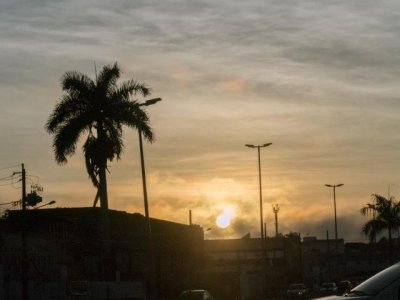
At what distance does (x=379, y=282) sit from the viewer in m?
12.1

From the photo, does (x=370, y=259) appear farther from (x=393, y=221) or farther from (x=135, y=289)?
(x=135, y=289)

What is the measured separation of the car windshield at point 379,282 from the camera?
39.0 ft

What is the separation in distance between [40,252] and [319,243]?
149 meters

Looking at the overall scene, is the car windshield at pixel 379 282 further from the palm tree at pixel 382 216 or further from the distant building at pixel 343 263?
the distant building at pixel 343 263

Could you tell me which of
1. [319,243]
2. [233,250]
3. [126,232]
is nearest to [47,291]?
[126,232]

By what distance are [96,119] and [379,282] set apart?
3992 centimetres

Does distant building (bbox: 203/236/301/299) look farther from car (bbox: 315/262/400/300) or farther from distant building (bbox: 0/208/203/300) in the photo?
car (bbox: 315/262/400/300)

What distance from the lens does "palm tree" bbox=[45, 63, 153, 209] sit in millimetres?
50594

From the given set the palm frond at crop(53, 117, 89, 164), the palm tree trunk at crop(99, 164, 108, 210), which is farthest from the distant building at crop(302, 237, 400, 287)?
the palm frond at crop(53, 117, 89, 164)

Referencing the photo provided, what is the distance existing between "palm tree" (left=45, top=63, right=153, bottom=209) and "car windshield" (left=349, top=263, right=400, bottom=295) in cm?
3853

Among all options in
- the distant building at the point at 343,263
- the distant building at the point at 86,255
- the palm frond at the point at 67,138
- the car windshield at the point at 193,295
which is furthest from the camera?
the distant building at the point at 343,263

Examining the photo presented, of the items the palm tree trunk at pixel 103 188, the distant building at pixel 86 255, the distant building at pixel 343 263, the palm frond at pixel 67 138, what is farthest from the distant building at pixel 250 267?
the palm frond at pixel 67 138

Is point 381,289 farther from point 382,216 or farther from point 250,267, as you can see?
point 250,267

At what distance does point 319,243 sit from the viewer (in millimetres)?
195250
